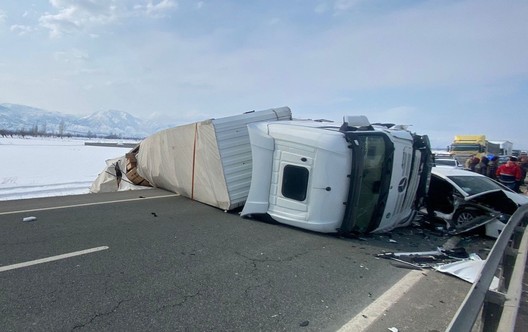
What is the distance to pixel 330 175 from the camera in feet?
19.7

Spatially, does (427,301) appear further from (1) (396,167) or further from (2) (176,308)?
(1) (396,167)

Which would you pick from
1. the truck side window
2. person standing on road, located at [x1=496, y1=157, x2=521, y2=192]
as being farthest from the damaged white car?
person standing on road, located at [x1=496, y1=157, x2=521, y2=192]

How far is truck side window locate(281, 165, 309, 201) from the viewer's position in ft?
20.6

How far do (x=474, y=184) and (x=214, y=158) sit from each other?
615cm

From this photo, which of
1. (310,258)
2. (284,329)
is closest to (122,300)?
(284,329)

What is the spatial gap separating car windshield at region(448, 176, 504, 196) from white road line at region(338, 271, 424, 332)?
4139 mm

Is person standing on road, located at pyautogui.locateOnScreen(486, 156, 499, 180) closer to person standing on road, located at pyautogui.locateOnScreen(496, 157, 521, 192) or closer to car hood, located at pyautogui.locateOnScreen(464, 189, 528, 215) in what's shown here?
person standing on road, located at pyautogui.locateOnScreen(496, 157, 521, 192)

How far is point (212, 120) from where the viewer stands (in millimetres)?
7738

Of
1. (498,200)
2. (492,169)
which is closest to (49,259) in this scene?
(498,200)

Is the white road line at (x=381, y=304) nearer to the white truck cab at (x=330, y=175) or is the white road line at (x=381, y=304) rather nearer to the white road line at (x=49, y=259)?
the white truck cab at (x=330, y=175)

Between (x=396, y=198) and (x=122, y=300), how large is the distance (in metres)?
5.43

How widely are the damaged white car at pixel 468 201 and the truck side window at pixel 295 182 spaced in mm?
3428

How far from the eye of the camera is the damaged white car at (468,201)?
6.98 metres

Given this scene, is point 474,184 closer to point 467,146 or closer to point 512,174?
point 512,174
